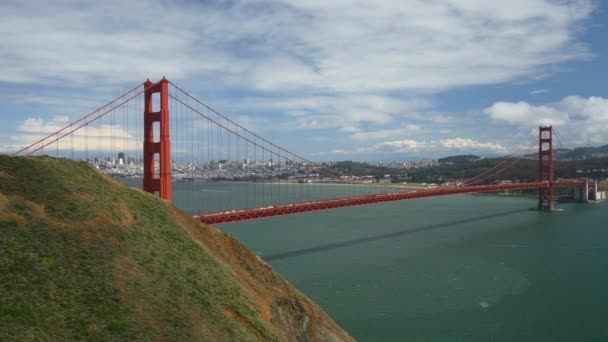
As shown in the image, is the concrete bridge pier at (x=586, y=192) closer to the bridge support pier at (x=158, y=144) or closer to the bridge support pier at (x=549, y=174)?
the bridge support pier at (x=549, y=174)

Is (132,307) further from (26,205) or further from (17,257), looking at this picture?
(26,205)

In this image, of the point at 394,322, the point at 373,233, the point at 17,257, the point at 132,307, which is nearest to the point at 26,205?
the point at 17,257

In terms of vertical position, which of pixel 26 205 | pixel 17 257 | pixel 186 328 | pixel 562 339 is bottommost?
pixel 562 339

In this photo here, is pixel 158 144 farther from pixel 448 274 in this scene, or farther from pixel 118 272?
pixel 448 274

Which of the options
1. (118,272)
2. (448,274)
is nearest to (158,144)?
(118,272)

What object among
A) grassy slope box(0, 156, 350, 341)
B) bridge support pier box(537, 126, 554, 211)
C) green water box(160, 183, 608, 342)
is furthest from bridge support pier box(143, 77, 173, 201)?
bridge support pier box(537, 126, 554, 211)

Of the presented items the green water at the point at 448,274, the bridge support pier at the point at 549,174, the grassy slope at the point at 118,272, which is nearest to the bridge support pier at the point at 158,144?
the grassy slope at the point at 118,272
